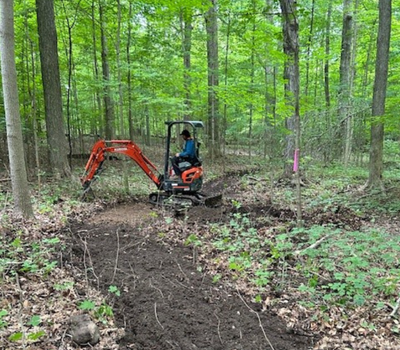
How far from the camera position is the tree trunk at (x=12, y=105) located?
4.80m

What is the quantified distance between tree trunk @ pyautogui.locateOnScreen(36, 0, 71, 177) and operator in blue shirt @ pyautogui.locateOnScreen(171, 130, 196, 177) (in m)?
3.26

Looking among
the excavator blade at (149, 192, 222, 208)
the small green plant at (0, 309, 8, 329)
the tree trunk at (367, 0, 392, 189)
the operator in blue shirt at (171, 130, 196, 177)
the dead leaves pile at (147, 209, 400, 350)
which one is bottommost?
the dead leaves pile at (147, 209, 400, 350)

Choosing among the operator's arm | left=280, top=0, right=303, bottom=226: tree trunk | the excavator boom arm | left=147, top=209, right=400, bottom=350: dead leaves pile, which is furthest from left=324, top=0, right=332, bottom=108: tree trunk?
left=147, top=209, right=400, bottom=350: dead leaves pile

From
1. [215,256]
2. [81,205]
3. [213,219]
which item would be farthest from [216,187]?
[215,256]

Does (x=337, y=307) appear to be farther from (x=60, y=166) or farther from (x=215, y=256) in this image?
(x=60, y=166)

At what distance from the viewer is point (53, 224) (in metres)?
5.77

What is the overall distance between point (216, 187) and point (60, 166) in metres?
5.45

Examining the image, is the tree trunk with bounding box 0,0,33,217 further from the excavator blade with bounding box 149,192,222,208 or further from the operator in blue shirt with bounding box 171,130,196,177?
the operator in blue shirt with bounding box 171,130,196,177

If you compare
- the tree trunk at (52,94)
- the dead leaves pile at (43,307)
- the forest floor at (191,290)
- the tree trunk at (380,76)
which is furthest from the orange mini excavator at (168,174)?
the tree trunk at (380,76)

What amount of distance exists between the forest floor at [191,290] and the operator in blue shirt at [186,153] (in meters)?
2.31

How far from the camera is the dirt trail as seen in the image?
3.27 m

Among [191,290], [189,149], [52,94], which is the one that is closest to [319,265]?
[191,290]

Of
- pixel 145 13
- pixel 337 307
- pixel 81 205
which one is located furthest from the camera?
pixel 145 13

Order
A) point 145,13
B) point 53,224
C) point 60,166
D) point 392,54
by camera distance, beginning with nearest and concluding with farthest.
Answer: point 53,224
point 60,166
point 145,13
point 392,54
